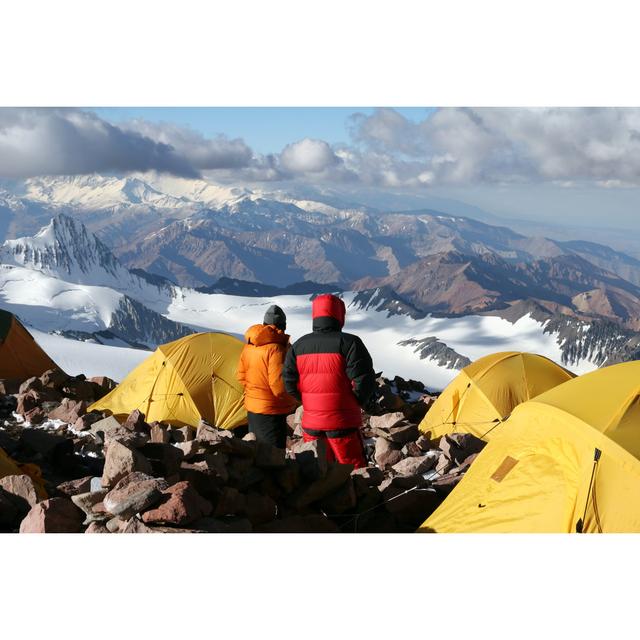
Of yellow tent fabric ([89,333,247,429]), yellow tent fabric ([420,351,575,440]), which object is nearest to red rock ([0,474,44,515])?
yellow tent fabric ([89,333,247,429])

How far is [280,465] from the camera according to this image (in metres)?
8.27

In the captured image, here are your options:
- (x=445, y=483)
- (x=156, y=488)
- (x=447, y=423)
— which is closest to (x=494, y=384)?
(x=447, y=423)

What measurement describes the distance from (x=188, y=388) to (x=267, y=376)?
6797 millimetres

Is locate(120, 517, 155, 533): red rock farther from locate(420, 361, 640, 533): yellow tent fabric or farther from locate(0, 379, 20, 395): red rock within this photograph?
locate(0, 379, 20, 395): red rock

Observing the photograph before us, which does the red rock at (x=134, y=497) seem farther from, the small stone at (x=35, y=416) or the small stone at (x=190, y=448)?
the small stone at (x=35, y=416)

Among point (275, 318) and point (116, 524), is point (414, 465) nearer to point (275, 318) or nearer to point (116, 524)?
point (275, 318)

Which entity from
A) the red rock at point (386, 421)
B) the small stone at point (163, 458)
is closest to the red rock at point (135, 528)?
the small stone at point (163, 458)

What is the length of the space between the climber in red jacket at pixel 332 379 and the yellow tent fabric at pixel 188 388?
8.04m

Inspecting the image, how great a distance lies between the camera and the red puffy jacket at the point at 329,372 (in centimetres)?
880

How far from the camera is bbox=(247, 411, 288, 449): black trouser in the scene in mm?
11156

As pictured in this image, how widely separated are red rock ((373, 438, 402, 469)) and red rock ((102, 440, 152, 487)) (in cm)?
642

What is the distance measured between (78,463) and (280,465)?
13.0 feet

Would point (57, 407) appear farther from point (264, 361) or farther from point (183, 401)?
point (264, 361)

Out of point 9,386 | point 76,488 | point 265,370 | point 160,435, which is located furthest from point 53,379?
point 76,488
